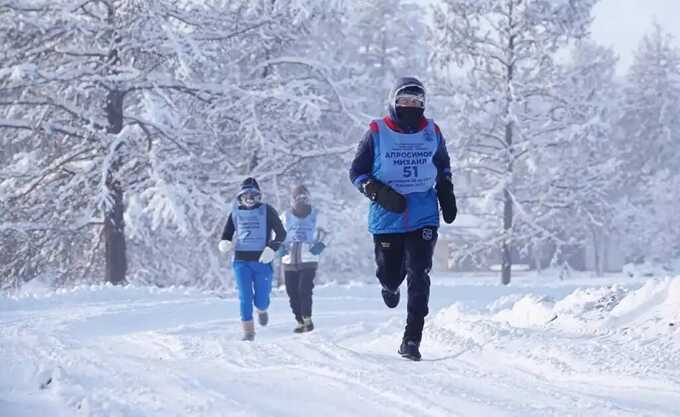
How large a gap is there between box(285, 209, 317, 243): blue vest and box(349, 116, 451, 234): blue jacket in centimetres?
476

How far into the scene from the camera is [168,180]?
1838 cm

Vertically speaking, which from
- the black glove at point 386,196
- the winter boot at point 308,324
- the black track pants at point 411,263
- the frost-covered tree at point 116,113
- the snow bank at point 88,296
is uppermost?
the frost-covered tree at point 116,113

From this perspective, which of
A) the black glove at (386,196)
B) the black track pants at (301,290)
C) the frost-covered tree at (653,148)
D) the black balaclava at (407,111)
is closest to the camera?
the black glove at (386,196)

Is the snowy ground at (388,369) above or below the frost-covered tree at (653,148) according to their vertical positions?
below

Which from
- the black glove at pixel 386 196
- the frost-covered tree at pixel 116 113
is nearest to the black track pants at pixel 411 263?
the black glove at pixel 386 196

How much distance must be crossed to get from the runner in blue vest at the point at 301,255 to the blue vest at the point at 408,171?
15.7ft

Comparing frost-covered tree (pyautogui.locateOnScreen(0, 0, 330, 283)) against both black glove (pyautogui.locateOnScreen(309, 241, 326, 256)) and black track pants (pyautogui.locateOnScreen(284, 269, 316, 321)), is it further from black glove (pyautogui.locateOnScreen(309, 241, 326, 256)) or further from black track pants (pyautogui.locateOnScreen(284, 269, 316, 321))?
black glove (pyautogui.locateOnScreen(309, 241, 326, 256))

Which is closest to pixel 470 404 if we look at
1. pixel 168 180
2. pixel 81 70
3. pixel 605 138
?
pixel 168 180

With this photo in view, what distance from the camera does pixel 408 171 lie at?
6309 mm

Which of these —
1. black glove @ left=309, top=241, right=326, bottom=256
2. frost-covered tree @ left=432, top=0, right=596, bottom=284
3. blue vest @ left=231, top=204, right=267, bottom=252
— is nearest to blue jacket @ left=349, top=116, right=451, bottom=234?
blue vest @ left=231, top=204, right=267, bottom=252

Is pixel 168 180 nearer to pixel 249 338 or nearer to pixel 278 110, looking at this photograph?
pixel 278 110

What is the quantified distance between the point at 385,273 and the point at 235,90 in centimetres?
1447

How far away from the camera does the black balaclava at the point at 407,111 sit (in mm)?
6297

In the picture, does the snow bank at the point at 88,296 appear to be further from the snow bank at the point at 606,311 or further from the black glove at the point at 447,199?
the black glove at the point at 447,199
